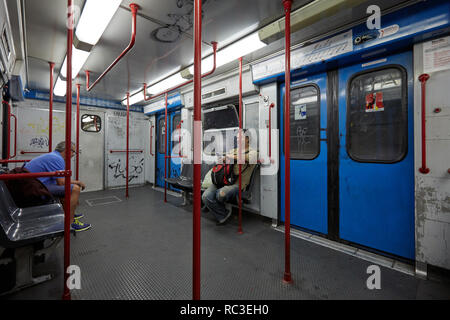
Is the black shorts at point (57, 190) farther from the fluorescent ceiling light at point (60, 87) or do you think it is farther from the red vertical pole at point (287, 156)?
the red vertical pole at point (287, 156)

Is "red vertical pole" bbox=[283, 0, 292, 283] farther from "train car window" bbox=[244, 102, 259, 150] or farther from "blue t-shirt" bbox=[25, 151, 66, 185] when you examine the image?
"blue t-shirt" bbox=[25, 151, 66, 185]

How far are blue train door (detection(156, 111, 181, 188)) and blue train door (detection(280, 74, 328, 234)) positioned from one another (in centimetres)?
330

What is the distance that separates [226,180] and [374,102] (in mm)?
2264

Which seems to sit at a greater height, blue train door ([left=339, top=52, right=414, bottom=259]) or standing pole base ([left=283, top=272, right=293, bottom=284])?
blue train door ([left=339, top=52, right=414, bottom=259])

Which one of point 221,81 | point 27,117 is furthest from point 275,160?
point 27,117

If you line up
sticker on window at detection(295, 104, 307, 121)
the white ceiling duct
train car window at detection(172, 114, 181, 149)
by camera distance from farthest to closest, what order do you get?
1. train car window at detection(172, 114, 181, 149)
2. sticker on window at detection(295, 104, 307, 121)
3. the white ceiling duct

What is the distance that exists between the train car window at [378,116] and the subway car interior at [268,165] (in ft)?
0.04

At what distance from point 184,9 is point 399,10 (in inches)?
84.7

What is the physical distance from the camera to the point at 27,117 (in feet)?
17.0

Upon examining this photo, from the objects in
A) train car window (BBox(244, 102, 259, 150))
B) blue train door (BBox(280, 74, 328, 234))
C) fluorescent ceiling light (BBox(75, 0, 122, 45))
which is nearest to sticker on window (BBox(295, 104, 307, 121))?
blue train door (BBox(280, 74, 328, 234))

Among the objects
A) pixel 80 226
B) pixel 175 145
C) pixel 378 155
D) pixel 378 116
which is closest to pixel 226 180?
pixel 378 155

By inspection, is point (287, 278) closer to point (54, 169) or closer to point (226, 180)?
point (226, 180)

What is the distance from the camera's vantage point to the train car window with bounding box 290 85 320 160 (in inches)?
119

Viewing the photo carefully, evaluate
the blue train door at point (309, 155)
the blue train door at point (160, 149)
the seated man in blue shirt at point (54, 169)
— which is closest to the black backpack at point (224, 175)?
the blue train door at point (309, 155)
